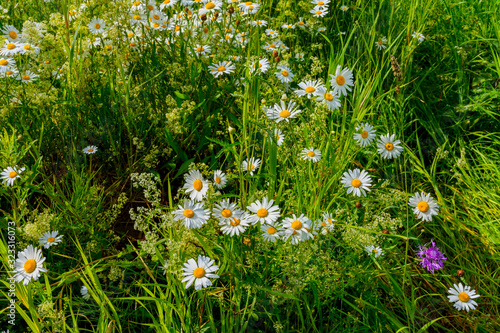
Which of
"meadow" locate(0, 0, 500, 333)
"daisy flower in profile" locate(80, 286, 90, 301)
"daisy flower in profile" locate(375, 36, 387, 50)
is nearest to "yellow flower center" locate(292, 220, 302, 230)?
"meadow" locate(0, 0, 500, 333)

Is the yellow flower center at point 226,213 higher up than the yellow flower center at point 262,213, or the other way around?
the yellow flower center at point 226,213

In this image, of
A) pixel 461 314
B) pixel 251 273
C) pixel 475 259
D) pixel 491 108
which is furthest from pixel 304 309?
pixel 491 108

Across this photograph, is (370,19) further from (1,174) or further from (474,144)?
(1,174)

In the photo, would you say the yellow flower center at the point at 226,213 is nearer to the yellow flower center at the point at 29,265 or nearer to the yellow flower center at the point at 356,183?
the yellow flower center at the point at 356,183

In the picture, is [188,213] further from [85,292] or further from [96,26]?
[96,26]

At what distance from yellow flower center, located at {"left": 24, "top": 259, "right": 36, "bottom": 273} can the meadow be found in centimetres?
1

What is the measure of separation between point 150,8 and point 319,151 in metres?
1.51

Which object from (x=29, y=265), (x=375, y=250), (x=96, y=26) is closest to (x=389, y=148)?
(x=375, y=250)

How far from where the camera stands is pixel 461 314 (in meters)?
1.69

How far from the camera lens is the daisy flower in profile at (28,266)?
54.7 inches

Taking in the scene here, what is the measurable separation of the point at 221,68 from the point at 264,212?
112cm

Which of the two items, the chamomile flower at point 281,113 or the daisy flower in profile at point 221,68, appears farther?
the daisy flower in profile at point 221,68

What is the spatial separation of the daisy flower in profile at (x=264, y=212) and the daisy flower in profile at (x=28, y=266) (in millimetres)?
777

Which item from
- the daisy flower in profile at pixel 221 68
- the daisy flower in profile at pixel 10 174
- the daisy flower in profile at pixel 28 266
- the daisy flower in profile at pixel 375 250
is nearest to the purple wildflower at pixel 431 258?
the daisy flower in profile at pixel 375 250
